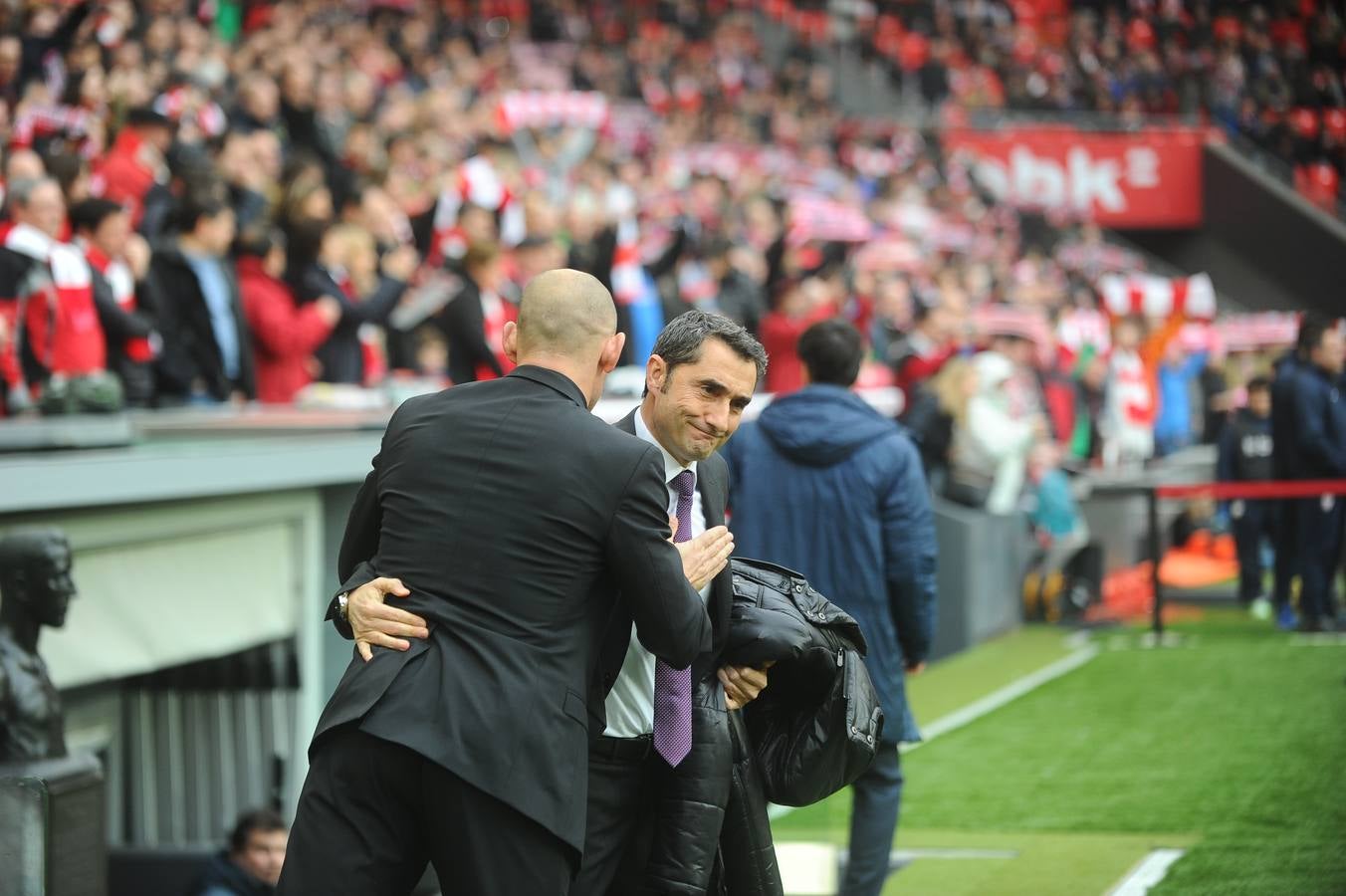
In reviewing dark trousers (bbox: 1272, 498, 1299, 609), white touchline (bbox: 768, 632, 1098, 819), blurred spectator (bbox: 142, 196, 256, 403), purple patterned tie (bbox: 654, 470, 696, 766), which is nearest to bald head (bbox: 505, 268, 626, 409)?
purple patterned tie (bbox: 654, 470, 696, 766)

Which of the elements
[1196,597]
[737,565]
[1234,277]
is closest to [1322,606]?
[1196,597]

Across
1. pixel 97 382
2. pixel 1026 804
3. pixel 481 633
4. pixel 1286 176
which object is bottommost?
pixel 1026 804

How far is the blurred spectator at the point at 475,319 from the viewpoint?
9.13 meters

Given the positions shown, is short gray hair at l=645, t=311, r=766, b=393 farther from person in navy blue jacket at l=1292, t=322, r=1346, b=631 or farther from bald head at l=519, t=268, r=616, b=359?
person in navy blue jacket at l=1292, t=322, r=1346, b=631

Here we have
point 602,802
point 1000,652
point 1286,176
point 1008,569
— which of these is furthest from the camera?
point 1286,176

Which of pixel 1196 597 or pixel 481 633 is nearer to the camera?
pixel 481 633

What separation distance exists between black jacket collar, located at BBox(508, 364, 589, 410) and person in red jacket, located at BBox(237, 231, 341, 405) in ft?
20.2

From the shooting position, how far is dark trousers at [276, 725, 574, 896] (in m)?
3.41

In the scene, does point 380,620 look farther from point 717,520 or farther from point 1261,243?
point 1261,243

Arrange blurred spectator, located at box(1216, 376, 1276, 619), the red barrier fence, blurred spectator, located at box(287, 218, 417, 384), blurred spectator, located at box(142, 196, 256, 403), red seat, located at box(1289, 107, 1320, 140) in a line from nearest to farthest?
blurred spectator, located at box(142, 196, 256, 403) < blurred spectator, located at box(287, 218, 417, 384) < the red barrier fence < blurred spectator, located at box(1216, 376, 1276, 619) < red seat, located at box(1289, 107, 1320, 140)

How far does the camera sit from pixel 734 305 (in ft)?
46.8

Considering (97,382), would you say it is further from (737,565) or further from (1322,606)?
(1322,606)

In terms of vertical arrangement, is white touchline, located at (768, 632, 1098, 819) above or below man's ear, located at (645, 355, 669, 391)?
below

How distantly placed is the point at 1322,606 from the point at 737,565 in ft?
30.3
